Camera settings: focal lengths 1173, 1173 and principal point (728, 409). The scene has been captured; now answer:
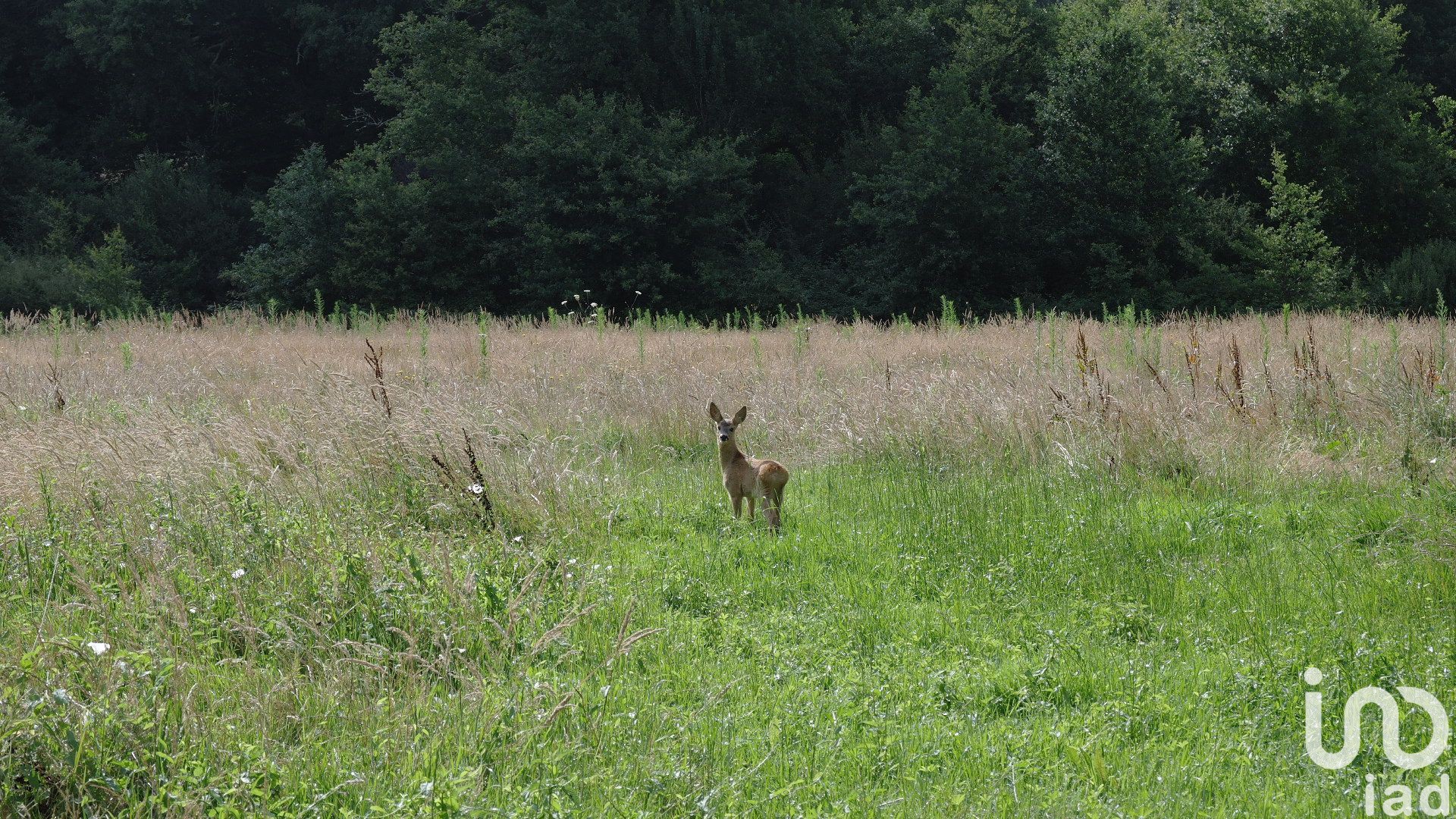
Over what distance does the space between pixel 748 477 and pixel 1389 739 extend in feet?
11.3

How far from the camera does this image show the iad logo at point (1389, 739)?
11.3 feet

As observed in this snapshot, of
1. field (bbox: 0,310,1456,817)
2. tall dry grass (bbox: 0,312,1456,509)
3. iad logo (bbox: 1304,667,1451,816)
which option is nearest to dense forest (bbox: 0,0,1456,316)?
tall dry grass (bbox: 0,312,1456,509)

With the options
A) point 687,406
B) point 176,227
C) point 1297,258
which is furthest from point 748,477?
point 176,227

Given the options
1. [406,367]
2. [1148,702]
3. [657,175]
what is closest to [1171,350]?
[406,367]

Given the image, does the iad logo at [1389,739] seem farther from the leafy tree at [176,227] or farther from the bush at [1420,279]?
the leafy tree at [176,227]

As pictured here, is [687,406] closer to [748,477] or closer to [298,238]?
[748,477]

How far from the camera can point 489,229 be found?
1208 inches

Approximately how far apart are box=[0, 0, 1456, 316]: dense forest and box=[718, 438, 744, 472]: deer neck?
23.0 metres

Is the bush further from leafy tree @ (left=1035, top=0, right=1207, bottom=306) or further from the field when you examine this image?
the field

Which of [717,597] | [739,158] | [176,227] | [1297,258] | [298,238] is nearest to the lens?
[717,597]

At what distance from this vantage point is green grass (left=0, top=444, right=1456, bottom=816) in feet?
11.3

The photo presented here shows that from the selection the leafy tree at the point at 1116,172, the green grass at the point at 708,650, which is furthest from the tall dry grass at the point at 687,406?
the leafy tree at the point at 1116,172

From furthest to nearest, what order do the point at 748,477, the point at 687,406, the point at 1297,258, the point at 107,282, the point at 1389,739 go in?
the point at 1297,258 → the point at 107,282 → the point at 687,406 → the point at 748,477 → the point at 1389,739

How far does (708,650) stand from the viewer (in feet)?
15.4
